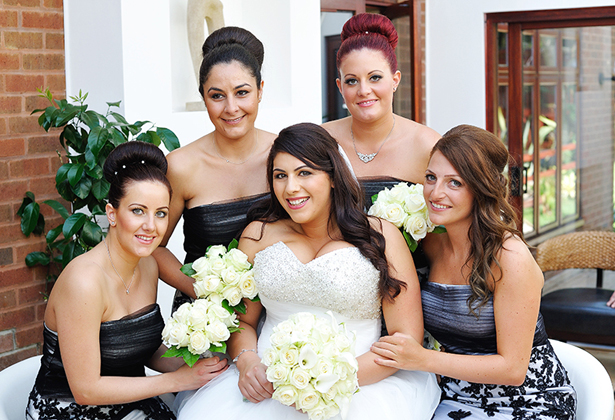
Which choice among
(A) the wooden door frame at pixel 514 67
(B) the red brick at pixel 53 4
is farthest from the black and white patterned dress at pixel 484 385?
(A) the wooden door frame at pixel 514 67

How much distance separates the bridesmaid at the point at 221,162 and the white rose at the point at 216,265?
37cm

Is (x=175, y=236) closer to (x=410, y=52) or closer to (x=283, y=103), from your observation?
(x=283, y=103)

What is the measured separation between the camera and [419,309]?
245 centimetres

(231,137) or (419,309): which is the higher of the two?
(231,137)

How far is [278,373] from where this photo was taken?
2.01m

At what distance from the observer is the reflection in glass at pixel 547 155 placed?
21.1 feet

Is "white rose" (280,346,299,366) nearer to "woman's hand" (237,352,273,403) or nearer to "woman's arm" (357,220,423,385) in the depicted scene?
"woman's hand" (237,352,273,403)

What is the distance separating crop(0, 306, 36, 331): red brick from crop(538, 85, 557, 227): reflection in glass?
4.80 meters

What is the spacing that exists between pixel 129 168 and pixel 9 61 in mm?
1705

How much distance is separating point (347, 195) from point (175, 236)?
182 cm

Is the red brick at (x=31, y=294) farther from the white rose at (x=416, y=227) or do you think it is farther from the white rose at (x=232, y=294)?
the white rose at (x=416, y=227)

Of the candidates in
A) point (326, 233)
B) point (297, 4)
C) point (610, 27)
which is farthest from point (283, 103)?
point (610, 27)

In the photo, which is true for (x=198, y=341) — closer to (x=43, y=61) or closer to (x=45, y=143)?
(x=45, y=143)

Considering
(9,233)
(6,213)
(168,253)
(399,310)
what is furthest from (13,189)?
(399,310)
